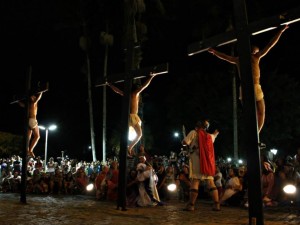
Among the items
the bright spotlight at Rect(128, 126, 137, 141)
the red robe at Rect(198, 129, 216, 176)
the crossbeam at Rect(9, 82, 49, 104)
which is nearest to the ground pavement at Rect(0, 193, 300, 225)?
the red robe at Rect(198, 129, 216, 176)

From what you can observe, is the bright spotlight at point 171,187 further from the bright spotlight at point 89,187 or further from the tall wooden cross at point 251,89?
the tall wooden cross at point 251,89

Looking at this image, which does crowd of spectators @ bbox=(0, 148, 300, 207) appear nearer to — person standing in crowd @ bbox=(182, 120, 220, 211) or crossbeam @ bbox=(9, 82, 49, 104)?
person standing in crowd @ bbox=(182, 120, 220, 211)

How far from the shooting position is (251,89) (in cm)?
680

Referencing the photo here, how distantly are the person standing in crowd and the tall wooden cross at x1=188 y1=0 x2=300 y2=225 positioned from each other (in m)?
2.65

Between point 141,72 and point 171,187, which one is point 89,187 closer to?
point 171,187

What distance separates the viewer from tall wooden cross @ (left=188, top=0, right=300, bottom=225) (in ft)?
21.3

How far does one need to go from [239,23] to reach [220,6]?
20.6 m

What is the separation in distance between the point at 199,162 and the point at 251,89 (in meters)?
3.20

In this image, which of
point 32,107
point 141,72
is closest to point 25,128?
point 32,107

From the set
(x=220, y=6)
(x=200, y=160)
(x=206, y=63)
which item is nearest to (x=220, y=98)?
(x=206, y=63)

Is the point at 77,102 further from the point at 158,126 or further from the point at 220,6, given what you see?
the point at 220,6

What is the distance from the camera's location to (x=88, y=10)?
27.6 metres

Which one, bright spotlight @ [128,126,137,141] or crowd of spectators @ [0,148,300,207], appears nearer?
bright spotlight @ [128,126,137,141]

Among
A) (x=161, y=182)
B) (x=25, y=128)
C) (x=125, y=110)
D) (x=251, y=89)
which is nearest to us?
(x=251, y=89)
